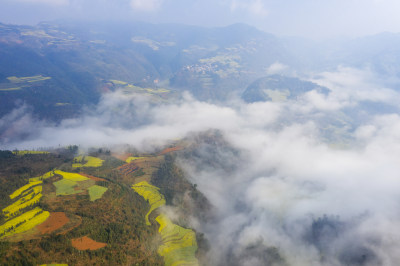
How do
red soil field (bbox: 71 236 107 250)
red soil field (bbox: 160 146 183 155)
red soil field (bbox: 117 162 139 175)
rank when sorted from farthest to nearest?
red soil field (bbox: 160 146 183 155) < red soil field (bbox: 117 162 139 175) < red soil field (bbox: 71 236 107 250)

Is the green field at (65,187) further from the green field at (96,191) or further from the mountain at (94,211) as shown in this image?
the green field at (96,191)

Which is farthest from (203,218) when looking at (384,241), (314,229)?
(384,241)

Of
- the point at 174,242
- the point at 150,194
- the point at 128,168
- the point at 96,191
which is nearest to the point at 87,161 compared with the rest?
the point at 128,168

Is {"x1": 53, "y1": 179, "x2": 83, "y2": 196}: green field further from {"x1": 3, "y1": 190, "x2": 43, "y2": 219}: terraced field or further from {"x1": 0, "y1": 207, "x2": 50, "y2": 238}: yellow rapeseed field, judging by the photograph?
{"x1": 0, "y1": 207, "x2": 50, "y2": 238}: yellow rapeseed field

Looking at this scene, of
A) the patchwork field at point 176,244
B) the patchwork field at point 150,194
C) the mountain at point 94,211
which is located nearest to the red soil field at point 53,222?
the mountain at point 94,211

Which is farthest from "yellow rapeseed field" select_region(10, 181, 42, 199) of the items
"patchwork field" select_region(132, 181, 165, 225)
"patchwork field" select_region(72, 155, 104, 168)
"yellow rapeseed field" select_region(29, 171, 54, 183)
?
"patchwork field" select_region(132, 181, 165, 225)

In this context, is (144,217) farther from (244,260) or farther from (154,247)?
(244,260)

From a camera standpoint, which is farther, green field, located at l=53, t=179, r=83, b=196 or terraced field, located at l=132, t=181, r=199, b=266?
green field, located at l=53, t=179, r=83, b=196
